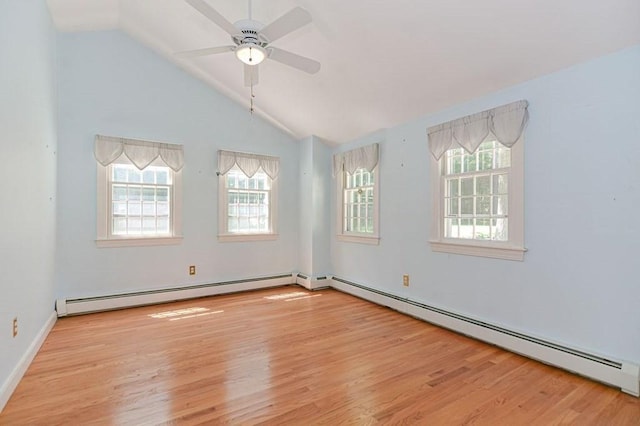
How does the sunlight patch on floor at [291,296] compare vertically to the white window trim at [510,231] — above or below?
below

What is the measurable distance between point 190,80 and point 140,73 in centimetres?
63

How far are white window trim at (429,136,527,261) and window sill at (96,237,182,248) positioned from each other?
3517 mm

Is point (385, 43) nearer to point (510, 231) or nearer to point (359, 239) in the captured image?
point (510, 231)

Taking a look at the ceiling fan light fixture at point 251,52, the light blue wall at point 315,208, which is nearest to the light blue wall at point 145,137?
the light blue wall at point 315,208

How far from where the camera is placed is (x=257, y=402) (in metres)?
2.10

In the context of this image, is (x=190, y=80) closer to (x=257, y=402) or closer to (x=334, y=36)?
(x=334, y=36)

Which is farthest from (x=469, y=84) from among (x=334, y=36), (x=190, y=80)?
(x=190, y=80)

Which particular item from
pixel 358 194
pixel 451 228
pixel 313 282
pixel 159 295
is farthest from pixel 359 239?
pixel 159 295

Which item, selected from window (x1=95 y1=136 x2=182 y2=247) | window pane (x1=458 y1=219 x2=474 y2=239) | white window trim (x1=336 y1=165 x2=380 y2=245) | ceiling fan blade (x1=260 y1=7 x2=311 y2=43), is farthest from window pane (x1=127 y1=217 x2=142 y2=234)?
window pane (x1=458 y1=219 x2=474 y2=239)

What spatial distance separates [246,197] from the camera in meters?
5.14

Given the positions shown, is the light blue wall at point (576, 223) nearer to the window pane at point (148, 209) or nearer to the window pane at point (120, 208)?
the window pane at point (148, 209)

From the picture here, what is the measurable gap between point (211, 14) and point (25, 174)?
6.27 feet

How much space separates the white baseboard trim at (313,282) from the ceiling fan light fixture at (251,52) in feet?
11.5

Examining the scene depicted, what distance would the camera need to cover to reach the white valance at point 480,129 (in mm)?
2834
